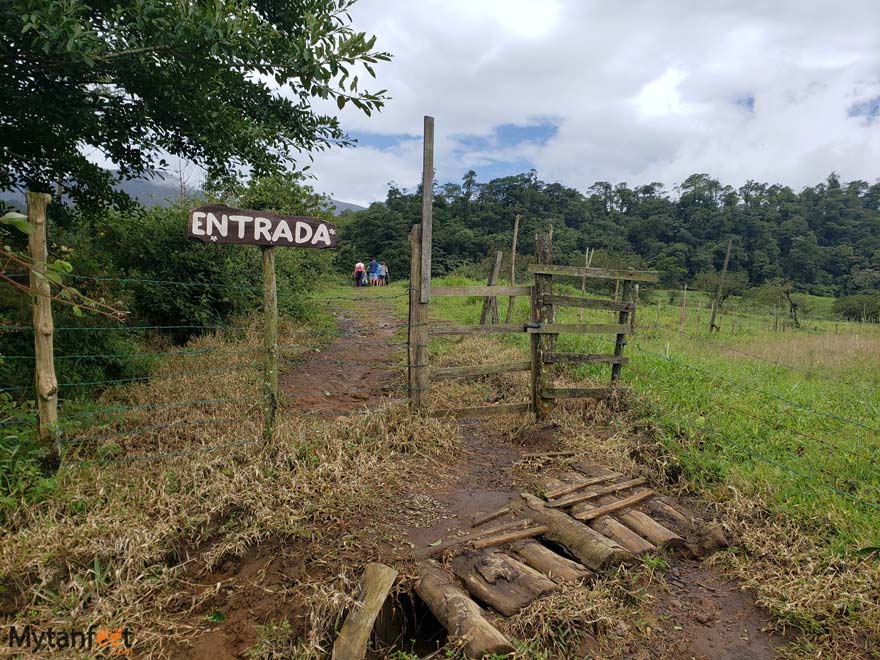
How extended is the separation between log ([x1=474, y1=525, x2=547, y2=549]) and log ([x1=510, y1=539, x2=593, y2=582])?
44 millimetres

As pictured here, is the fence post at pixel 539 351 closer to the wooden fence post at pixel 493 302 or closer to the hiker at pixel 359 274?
the wooden fence post at pixel 493 302

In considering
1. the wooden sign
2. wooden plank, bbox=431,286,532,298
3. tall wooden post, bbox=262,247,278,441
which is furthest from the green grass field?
the wooden sign

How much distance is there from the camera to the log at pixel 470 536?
3076 millimetres

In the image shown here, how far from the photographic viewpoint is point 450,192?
163 feet

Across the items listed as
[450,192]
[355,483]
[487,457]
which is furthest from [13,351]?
[450,192]

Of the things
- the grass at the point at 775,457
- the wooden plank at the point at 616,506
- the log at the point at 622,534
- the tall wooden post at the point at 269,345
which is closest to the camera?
the grass at the point at 775,457

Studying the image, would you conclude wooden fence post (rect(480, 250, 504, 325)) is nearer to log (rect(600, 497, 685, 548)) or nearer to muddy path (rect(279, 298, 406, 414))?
muddy path (rect(279, 298, 406, 414))

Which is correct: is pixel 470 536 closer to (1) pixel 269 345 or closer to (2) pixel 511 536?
(2) pixel 511 536

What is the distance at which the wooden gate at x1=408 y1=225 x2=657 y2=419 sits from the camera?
15.8 feet

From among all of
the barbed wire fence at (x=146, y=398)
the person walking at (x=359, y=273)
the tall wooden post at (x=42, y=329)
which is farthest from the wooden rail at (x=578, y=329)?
the person walking at (x=359, y=273)

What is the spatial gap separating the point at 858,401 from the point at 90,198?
972 cm

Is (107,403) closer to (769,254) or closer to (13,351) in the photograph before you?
(13,351)

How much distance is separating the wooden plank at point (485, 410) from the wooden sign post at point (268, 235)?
5.77 feet

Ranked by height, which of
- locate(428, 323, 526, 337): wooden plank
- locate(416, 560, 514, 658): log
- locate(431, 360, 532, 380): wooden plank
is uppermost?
locate(428, 323, 526, 337): wooden plank
